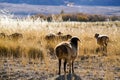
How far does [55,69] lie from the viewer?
11664mm

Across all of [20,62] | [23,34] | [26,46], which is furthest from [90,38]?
[20,62]

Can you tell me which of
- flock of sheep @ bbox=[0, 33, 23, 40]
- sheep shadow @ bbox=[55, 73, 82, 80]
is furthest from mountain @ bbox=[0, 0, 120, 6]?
sheep shadow @ bbox=[55, 73, 82, 80]

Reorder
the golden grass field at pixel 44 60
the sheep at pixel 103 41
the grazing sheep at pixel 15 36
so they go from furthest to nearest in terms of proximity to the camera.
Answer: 1. the grazing sheep at pixel 15 36
2. the sheep at pixel 103 41
3. the golden grass field at pixel 44 60

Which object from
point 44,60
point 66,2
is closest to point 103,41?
point 44,60

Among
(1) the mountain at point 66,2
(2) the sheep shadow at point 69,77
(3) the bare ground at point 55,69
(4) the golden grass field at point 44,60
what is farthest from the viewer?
(1) the mountain at point 66,2

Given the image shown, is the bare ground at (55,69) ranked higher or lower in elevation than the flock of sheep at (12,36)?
lower

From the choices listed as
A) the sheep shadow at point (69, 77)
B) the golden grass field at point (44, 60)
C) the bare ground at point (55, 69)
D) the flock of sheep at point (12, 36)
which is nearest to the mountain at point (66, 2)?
the flock of sheep at point (12, 36)

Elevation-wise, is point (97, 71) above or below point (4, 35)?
below

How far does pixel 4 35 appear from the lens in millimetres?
15594

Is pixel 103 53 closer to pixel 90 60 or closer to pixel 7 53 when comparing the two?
Answer: pixel 90 60

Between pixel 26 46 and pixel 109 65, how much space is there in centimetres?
297

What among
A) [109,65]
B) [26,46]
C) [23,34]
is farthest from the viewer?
[23,34]

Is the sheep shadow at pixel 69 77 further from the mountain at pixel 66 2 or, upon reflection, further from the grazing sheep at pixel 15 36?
the mountain at pixel 66 2

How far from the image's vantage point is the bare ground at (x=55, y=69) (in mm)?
10977
